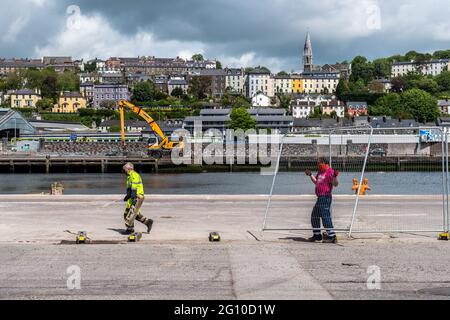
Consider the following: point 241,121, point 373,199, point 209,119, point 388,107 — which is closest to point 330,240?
point 373,199

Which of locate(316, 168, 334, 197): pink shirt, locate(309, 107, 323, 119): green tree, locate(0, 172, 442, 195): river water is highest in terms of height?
locate(309, 107, 323, 119): green tree

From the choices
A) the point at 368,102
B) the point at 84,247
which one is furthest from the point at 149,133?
the point at 84,247

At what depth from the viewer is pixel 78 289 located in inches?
369

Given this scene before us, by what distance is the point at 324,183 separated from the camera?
13789 millimetres

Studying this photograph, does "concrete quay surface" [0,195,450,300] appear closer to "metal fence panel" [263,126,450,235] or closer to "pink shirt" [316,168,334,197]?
"metal fence panel" [263,126,450,235]

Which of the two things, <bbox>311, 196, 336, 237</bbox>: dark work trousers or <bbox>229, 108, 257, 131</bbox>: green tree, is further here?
<bbox>229, 108, 257, 131</bbox>: green tree

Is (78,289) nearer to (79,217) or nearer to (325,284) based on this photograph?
(325,284)

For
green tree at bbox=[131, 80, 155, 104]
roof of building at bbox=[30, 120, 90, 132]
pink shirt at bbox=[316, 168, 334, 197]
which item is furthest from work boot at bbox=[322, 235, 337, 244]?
green tree at bbox=[131, 80, 155, 104]

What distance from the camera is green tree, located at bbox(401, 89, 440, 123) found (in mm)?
158875

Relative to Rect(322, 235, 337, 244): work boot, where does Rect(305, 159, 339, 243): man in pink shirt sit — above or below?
above

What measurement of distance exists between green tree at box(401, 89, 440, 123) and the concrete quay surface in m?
144

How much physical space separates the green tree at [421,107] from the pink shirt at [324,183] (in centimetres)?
14817

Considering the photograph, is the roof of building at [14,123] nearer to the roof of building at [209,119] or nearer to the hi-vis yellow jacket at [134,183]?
the roof of building at [209,119]

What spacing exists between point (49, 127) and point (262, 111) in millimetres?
45698
